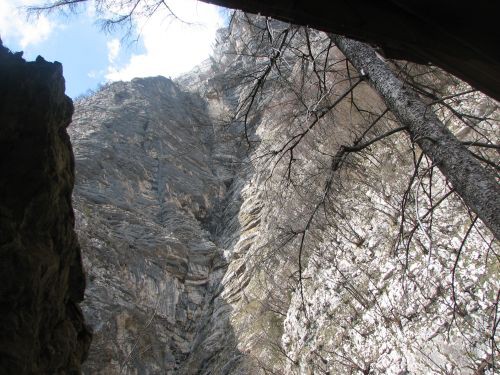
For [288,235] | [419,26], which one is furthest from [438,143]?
[288,235]

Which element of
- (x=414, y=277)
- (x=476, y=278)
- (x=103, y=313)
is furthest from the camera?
(x=103, y=313)

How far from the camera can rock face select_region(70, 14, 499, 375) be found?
5109mm

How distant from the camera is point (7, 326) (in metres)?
2.54

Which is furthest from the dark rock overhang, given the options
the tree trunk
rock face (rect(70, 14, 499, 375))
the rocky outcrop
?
the rocky outcrop

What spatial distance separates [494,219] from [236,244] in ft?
40.8

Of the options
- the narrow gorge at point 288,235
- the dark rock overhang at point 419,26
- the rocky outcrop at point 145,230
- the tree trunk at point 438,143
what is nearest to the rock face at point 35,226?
the narrow gorge at point 288,235

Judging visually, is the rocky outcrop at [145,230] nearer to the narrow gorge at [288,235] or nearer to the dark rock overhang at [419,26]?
the narrow gorge at [288,235]

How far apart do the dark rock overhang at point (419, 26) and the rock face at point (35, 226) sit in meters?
1.85

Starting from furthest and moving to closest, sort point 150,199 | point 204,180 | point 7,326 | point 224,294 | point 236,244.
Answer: point 204,180, point 150,199, point 236,244, point 224,294, point 7,326

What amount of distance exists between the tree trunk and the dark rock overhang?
3.91 ft

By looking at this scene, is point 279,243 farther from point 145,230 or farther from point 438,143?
point 145,230

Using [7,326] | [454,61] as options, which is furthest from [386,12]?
[7,326]

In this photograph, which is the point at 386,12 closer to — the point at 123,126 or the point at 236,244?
the point at 236,244

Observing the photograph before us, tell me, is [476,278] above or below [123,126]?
below
